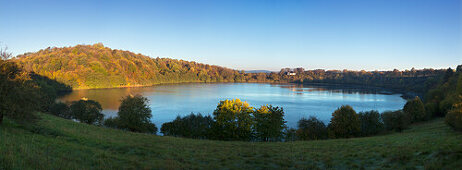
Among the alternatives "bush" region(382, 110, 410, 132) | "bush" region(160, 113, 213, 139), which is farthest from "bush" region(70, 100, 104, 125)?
Answer: "bush" region(382, 110, 410, 132)

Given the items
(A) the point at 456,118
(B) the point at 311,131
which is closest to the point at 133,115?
(B) the point at 311,131

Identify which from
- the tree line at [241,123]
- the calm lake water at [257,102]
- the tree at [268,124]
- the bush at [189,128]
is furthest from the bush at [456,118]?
the bush at [189,128]

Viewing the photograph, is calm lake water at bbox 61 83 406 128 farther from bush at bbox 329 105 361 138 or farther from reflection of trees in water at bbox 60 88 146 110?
bush at bbox 329 105 361 138

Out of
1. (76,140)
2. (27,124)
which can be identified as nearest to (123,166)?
(76,140)

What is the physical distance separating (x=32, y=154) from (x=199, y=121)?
34.1m

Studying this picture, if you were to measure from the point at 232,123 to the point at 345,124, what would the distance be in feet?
63.3

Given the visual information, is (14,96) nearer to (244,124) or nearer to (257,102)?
(244,124)

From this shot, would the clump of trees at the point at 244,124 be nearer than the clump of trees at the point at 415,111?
Yes

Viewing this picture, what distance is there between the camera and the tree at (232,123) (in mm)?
32406

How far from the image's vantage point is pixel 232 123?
107ft

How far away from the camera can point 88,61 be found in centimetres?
18525

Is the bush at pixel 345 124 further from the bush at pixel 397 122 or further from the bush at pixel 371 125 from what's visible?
the bush at pixel 397 122

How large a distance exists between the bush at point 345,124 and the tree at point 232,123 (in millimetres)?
14946

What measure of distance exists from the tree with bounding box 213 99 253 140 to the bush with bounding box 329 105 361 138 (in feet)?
49.0
